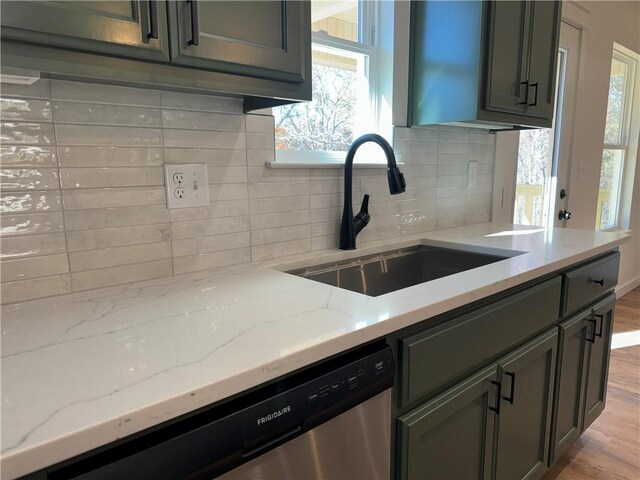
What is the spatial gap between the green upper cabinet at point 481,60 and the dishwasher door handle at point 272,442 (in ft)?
4.58

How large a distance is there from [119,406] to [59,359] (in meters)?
0.20

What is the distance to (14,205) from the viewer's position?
0.94 meters

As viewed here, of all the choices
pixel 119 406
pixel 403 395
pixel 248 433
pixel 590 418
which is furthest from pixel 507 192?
pixel 119 406

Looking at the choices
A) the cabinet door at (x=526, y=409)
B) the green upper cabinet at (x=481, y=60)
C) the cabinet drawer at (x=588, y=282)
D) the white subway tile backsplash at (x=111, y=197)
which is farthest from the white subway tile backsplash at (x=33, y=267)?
the cabinet drawer at (x=588, y=282)

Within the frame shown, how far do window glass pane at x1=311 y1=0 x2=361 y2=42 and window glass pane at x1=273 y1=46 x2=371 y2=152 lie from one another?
80 millimetres

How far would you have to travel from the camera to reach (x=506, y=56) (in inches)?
68.1

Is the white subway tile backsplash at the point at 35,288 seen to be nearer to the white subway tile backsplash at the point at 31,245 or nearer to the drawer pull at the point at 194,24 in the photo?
the white subway tile backsplash at the point at 31,245

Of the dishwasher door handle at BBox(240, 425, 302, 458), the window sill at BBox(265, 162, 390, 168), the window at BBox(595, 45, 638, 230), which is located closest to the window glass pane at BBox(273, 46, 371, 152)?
the window sill at BBox(265, 162, 390, 168)

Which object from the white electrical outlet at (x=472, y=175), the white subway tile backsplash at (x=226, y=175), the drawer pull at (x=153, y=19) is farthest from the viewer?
the white electrical outlet at (x=472, y=175)

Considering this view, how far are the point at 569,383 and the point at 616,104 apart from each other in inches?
128

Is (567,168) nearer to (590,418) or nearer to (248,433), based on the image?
(590,418)

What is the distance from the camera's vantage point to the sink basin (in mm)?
1492

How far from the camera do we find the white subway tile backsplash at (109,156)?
3.30 feet

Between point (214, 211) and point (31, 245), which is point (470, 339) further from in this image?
point (31, 245)
